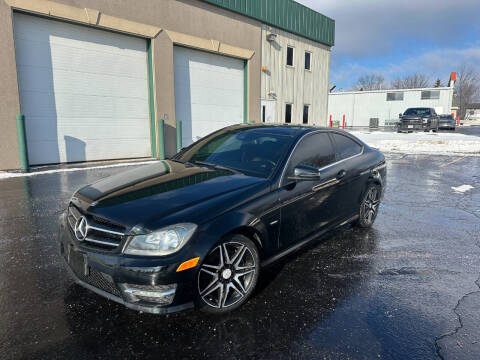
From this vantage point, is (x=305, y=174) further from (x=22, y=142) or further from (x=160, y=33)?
(x=160, y=33)

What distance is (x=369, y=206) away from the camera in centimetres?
503

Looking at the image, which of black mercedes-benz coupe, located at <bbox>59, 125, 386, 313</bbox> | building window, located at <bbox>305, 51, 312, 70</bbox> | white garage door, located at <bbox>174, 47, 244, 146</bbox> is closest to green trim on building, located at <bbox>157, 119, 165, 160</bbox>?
white garage door, located at <bbox>174, 47, 244, 146</bbox>

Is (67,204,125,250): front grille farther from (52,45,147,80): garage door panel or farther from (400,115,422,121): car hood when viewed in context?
(400,115,422,121): car hood

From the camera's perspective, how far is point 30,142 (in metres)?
10.3

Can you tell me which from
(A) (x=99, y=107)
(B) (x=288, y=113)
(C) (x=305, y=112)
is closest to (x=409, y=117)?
(C) (x=305, y=112)

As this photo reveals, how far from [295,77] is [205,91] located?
23.4ft

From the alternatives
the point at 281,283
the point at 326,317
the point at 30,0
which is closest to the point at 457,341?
the point at 326,317

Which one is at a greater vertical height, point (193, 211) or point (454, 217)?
point (193, 211)

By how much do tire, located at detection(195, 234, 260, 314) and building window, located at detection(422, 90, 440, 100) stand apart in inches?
1853

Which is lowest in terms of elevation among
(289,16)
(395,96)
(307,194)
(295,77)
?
(307,194)

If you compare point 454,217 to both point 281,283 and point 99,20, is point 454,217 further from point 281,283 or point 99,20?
point 99,20

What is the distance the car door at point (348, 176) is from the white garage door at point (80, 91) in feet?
30.7

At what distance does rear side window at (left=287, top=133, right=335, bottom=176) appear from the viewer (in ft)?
12.1

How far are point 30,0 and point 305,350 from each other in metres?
11.4
